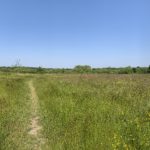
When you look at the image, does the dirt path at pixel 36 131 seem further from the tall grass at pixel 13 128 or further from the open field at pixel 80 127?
the tall grass at pixel 13 128

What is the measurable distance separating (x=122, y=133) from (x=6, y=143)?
9.61 ft

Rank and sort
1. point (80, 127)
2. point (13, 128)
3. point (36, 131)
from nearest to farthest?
point (80, 127)
point (36, 131)
point (13, 128)

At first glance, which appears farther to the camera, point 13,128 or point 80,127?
point 13,128

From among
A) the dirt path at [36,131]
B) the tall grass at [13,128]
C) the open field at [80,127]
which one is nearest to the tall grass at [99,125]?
the open field at [80,127]

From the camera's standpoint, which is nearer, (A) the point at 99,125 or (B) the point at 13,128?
(A) the point at 99,125

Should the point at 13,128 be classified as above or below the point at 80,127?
below

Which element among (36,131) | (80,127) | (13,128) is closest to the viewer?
(80,127)

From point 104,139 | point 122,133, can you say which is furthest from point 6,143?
point 122,133

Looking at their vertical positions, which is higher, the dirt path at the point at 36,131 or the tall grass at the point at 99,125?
the tall grass at the point at 99,125

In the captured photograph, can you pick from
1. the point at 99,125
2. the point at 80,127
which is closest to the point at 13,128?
the point at 80,127

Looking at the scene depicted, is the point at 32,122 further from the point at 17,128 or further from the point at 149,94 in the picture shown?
the point at 149,94

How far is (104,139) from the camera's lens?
23.4 ft

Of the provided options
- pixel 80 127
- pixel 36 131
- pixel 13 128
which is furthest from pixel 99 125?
pixel 13 128

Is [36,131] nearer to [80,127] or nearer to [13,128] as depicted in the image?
[13,128]
